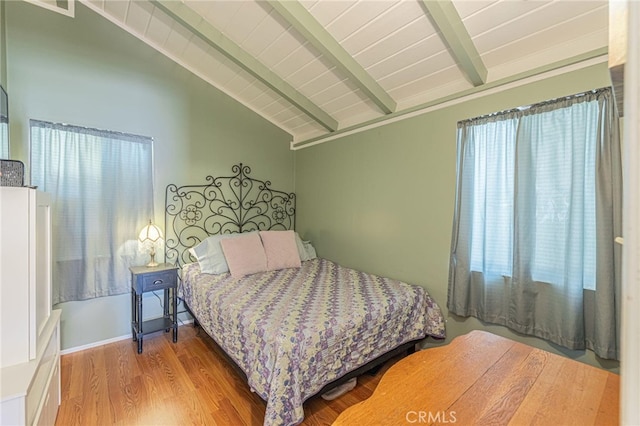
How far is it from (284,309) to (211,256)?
1249 mm

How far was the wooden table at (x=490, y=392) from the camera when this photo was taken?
0.80m

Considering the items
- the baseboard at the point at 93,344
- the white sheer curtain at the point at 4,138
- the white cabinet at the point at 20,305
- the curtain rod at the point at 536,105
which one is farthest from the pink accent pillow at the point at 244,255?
the curtain rod at the point at 536,105

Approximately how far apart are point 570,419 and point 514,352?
0.36 m

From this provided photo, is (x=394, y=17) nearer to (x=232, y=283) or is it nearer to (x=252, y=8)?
(x=252, y=8)

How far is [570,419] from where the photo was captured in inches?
31.1

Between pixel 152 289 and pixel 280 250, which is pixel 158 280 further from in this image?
pixel 280 250

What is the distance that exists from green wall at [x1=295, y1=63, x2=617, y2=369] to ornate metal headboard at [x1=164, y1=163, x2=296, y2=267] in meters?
0.64

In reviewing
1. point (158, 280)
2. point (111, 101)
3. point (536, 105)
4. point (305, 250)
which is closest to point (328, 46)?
point (536, 105)

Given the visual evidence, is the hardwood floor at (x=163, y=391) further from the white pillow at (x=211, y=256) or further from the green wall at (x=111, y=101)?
the white pillow at (x=211, y=256)

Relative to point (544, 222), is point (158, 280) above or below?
below

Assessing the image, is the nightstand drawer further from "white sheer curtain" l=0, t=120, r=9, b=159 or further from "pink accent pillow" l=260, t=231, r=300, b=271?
"white sheer curtain" l=0, t=120, r=9, b=159

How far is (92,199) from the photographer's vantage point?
2.49m

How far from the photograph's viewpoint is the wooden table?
0.80 metres

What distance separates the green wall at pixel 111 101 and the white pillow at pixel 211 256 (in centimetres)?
52
